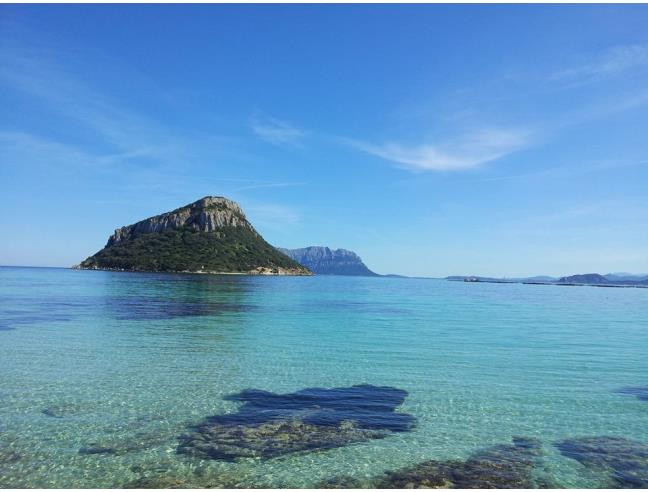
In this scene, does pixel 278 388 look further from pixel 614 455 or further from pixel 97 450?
pixel 614 455

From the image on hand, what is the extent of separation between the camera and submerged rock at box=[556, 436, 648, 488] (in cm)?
1302

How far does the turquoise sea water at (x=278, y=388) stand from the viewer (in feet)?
43.0

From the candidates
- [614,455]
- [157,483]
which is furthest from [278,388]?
[614,455]

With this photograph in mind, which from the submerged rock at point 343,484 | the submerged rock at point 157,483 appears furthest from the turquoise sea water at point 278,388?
the submerged rock at point 343,484

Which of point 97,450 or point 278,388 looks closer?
point 97,450

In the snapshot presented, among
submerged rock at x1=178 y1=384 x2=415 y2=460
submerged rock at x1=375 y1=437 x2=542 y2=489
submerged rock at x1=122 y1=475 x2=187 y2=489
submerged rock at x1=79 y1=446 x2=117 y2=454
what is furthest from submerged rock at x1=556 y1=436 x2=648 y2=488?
submerged rock at x1=79 y1=446 x2=117 y2=454

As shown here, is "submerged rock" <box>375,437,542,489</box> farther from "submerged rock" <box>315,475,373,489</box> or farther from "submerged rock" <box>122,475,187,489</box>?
"submerged rock" <box>122,475,187,489</box>

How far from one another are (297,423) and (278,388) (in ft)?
17.1

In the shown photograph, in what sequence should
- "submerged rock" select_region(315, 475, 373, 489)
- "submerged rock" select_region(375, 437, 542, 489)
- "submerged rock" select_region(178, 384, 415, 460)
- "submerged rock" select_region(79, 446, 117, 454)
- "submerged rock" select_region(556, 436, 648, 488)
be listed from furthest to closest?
"submerged rock" select_region(178, 384, 415, 460)
"submerged rock" select_region(79, 446, 117, 454)
"submerged rock" select_region(556, 436, 648, 488)
"submerged rock" select_region(375, 437, 542, 489)
"submerged rock" select_region(315, 475, 373, 489)

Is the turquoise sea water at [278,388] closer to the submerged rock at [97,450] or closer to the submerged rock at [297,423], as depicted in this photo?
the submerged rock at [97,450]

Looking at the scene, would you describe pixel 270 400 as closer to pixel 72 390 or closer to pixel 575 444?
pixel 72 390

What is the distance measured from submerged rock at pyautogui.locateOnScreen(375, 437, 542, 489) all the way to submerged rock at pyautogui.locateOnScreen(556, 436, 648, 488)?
1.46m

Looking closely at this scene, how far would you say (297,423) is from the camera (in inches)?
653

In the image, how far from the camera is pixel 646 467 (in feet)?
44.7
